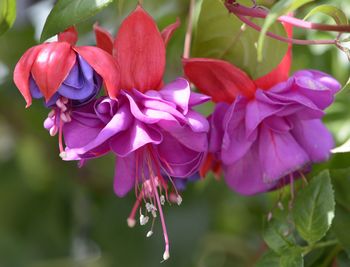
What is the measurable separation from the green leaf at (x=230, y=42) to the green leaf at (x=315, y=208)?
6.6 inches

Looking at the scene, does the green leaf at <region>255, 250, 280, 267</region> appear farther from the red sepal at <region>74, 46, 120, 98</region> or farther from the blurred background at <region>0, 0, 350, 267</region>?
the blurred background at <region>0, 0, 350, 267</region>

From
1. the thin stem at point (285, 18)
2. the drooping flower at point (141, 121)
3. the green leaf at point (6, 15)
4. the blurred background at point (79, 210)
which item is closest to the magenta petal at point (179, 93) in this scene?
the drooping flower at point (141, 121)

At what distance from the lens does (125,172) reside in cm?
97

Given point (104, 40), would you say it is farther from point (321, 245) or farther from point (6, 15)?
point (321, 245)

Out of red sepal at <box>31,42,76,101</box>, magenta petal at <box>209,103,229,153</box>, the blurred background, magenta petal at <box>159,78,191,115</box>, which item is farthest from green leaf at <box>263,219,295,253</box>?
the blurred background

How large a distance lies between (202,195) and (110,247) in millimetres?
241

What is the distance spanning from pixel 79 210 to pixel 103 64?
39.1 inches

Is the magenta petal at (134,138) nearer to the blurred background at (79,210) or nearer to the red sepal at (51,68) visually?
the red sepal at (51,68)

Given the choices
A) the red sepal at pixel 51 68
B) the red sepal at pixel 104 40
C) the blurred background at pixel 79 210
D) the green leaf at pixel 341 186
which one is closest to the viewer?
the red sepal at pixel 51 68

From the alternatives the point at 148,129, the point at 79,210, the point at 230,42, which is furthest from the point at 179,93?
the point at 79,210

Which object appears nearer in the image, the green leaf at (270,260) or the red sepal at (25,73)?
the red sepal at (25,73)

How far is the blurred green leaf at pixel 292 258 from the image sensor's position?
953mm

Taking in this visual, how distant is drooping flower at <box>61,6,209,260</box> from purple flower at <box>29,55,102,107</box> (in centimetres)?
3

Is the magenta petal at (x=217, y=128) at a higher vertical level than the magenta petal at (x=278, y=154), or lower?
higher
